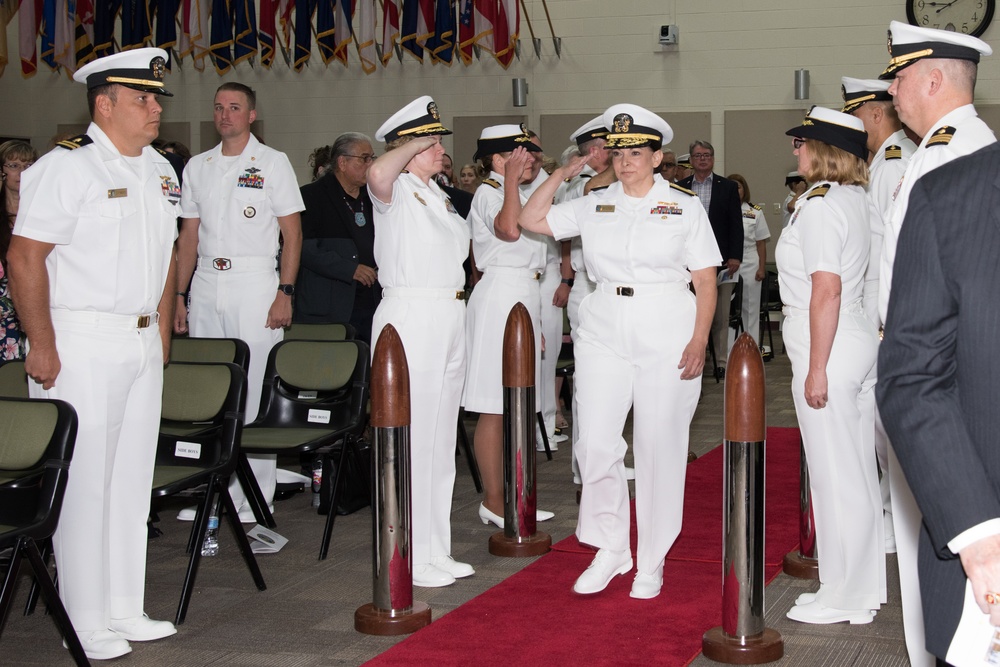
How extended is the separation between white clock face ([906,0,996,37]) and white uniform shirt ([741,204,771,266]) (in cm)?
328

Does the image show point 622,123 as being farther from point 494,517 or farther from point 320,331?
point 320,331

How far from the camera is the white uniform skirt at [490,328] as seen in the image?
199 inches

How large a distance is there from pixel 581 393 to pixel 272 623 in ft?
4.21

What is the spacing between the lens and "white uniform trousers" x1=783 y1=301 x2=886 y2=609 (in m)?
3.78

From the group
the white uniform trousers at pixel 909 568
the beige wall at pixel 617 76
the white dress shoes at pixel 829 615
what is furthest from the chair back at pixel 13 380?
the beige wall at pixel 617 76

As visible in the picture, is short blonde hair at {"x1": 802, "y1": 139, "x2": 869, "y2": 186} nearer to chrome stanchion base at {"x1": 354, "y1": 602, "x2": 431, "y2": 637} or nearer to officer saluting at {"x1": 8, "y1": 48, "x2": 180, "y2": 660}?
chrome stanchion base at {"x1": 354, "y1": 602, "x2": 431, "y2": 637}

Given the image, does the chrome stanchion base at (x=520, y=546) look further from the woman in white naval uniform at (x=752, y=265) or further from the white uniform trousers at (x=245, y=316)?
the woman in white naval uniform at (x=752, y=265)

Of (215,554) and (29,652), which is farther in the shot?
(215,554)

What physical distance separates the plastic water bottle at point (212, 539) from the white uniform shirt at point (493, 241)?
157cm

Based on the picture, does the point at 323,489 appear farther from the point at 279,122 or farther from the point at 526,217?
the point at 279,122

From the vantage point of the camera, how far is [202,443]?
13.8 feet

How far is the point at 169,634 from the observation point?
3.71 metres

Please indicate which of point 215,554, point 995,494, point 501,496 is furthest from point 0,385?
point 995,494

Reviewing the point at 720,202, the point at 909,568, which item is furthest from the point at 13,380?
the point at 720,202
